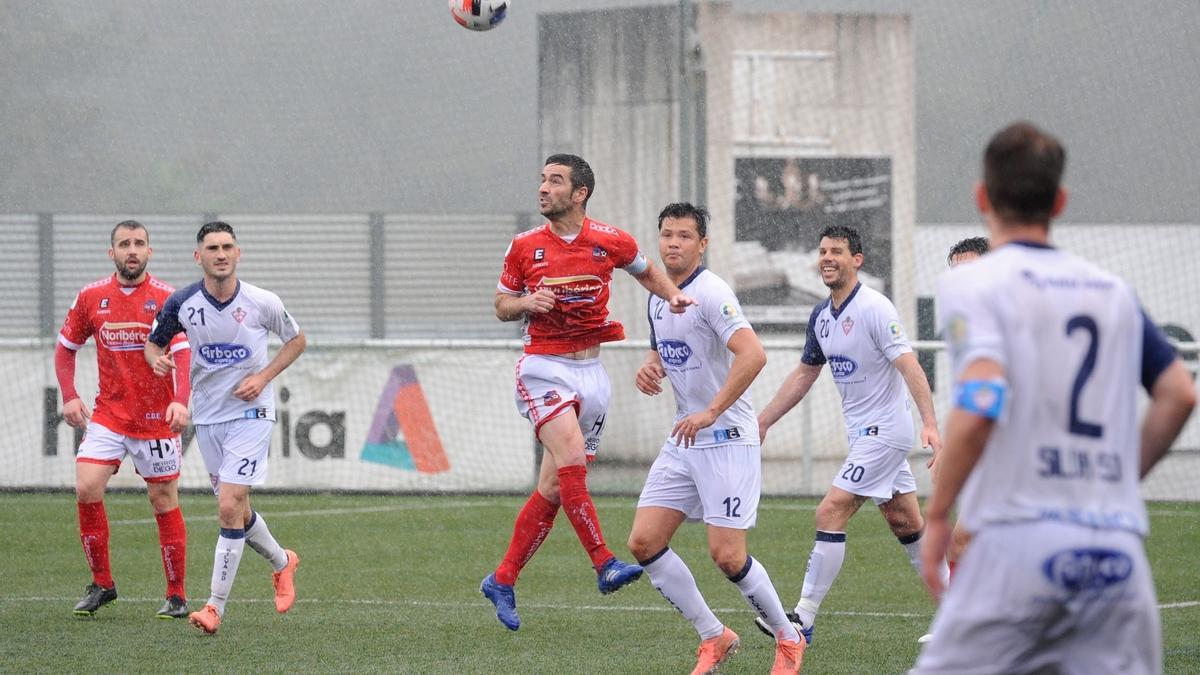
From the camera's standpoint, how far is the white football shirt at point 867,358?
804cm

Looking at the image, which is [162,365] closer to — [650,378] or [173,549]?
[173,549]

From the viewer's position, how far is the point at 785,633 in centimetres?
693

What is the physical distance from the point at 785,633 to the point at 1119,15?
56.6 feet

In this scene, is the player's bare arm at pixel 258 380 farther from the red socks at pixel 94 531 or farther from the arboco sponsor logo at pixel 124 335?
the red socks at pixel 94 531

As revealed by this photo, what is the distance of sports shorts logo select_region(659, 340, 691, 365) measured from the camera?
711cm

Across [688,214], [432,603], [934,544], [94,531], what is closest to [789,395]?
[688,214]

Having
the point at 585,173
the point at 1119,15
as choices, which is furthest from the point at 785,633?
the point at 1119,15

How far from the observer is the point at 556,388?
7391 mm

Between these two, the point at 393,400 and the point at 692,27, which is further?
the point at 692,27

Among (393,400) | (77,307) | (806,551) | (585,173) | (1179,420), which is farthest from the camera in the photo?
(393,400)

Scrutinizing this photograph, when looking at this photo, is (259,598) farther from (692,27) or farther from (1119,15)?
(1119,15)

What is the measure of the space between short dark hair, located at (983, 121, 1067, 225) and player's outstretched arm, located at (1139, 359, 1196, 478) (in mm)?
492

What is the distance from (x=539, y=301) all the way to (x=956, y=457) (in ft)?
12.8

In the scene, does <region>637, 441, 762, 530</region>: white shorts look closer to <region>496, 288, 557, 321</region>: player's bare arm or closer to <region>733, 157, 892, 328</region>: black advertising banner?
<region>496, 288, 557, 321</region>: player's bare arm
